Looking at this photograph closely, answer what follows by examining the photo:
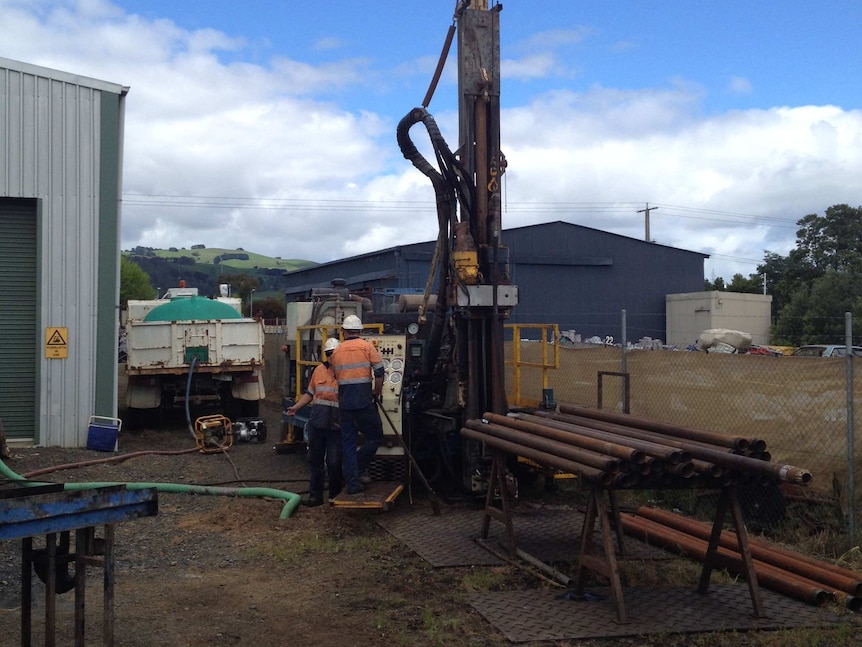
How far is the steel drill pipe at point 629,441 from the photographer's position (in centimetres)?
560

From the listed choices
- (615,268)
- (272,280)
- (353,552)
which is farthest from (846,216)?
(272,280)

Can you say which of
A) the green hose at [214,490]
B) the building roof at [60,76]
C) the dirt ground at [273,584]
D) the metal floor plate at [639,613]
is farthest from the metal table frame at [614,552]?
the building roof at [60,76]

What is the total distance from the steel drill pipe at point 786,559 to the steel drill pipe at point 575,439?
62.5 inches

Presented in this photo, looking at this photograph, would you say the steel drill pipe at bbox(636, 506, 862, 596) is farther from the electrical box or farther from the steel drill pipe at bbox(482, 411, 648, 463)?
the electrical box

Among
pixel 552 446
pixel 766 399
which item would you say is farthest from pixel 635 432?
pixel 766 399

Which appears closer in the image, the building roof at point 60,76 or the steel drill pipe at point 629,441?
the steel drill pipe at point 629,441

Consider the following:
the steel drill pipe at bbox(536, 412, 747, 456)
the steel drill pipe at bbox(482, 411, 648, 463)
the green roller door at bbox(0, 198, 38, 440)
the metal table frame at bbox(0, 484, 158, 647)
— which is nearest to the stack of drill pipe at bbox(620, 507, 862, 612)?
the steel drill pipe at bbox(536, 412, 747, 456)

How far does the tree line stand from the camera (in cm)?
3591

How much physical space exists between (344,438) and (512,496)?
1.91 meters

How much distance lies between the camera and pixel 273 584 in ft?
22.1

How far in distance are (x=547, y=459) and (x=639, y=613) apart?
3.94 feet

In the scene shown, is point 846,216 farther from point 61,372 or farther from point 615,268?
point 61,372

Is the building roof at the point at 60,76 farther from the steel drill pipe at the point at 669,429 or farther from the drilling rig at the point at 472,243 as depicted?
the steel drill pipe at the point at 669,429

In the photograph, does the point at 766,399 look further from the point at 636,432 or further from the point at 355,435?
the point at 355,435
